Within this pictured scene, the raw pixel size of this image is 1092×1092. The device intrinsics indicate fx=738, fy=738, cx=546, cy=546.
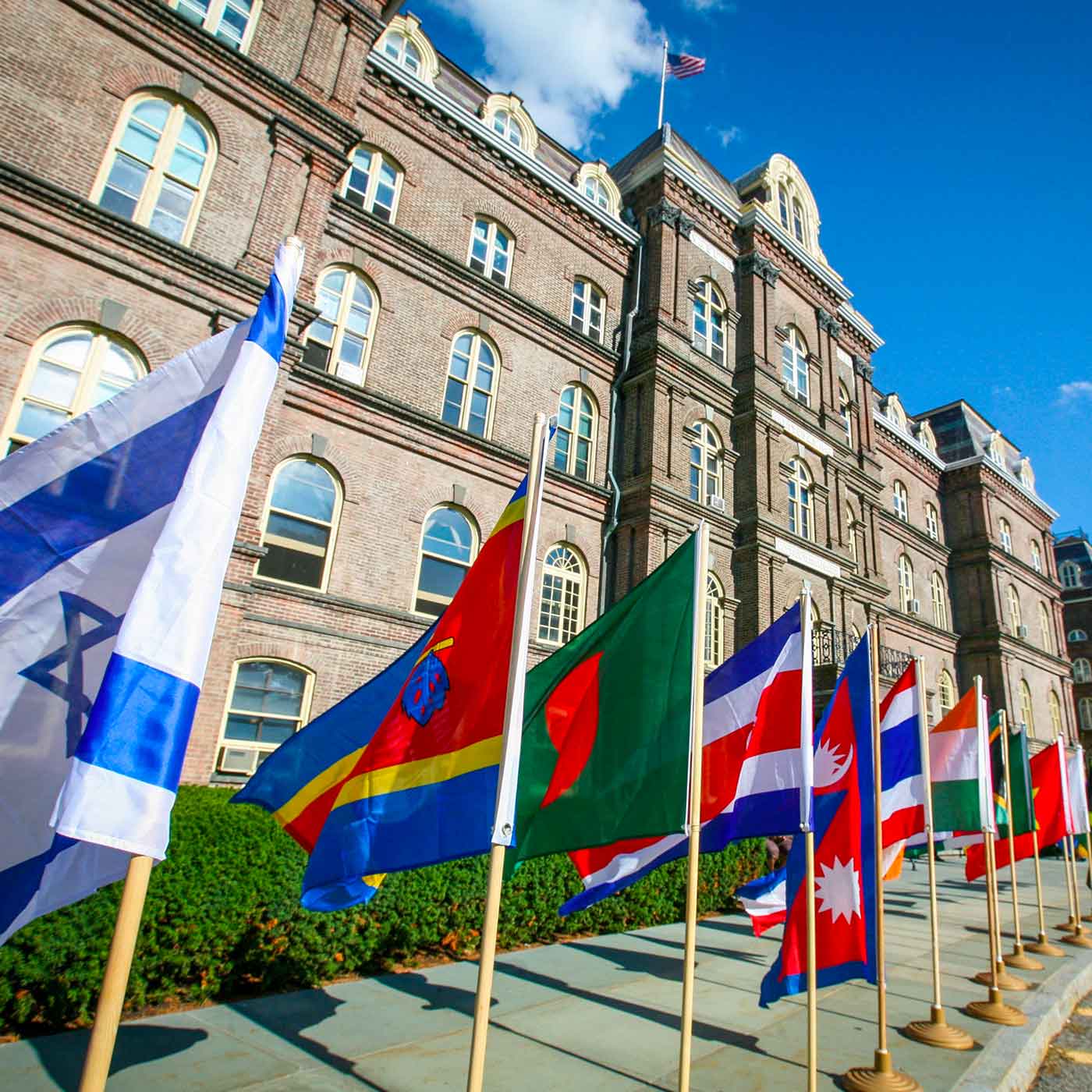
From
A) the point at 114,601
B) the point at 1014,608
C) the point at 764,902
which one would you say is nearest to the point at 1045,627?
the point at 1014,608

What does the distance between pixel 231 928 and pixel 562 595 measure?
12365 millimetres

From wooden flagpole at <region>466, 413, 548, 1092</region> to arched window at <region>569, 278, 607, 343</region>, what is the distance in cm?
1732

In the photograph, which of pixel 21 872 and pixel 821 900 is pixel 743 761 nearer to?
pixel 821 900

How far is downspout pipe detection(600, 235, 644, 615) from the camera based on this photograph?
19125mm

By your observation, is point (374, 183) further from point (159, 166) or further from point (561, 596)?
point (561, 596)

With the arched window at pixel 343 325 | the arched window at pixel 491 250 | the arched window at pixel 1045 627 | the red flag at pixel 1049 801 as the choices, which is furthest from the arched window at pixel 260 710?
Result: the arched window at pixel 1045 627

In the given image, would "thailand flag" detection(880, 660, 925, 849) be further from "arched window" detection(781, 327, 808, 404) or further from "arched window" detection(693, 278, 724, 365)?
"arched window" detection(781, 327, 808, 404)

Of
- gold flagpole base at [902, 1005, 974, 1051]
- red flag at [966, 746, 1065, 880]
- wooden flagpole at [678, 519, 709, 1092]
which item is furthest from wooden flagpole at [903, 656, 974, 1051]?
red flag at [966, 746, 1065, 880]

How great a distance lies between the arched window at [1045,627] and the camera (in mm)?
37562

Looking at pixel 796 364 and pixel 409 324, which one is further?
pixel 796 364

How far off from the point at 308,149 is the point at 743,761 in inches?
517

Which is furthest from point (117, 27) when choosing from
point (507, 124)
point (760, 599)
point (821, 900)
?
point (760, 599)

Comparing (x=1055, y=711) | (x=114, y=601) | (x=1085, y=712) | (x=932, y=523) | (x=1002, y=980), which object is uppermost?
(x=932, y=523)

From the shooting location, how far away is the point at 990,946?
7754mm
